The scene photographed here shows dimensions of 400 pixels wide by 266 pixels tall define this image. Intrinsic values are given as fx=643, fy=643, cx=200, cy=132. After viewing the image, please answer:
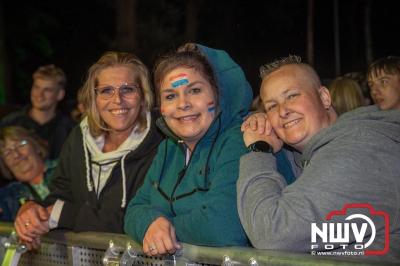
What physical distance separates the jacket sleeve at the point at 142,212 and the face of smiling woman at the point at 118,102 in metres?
0.52

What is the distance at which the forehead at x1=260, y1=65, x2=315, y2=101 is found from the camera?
106 inches

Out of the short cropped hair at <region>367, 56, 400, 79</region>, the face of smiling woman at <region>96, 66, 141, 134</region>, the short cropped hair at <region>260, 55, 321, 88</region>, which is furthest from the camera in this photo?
the short cropped hair at <region>367, 56, 400, 79</region>

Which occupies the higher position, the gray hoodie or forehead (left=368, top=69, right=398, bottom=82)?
forehead (left=368, top=69, right=398, bottom=82)

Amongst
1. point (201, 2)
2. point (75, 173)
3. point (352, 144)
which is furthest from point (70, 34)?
point (352, 144)

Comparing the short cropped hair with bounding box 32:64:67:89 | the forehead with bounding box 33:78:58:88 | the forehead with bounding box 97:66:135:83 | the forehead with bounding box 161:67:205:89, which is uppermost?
the short cropped hair with bounding box 32:64:67:89

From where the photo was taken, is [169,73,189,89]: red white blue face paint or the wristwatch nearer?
the wristwatch

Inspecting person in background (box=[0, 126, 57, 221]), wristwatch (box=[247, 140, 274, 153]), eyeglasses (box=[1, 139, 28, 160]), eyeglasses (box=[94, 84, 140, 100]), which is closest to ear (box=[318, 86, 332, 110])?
wristwatch (box=[247, 140, 274, 153])

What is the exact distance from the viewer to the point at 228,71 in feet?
10.0

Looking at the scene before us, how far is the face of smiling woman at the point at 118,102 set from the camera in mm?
3648

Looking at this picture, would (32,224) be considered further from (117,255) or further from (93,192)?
(117,255)

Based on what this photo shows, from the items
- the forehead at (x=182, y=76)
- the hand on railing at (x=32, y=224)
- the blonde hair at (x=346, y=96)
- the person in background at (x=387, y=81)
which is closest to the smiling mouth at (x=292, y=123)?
the forehead at (x=182, y=76)

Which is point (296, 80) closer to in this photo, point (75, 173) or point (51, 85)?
point (75, 173)

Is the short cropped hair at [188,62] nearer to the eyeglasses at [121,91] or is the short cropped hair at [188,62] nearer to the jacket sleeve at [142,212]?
the jacket sleeve at [142,212]

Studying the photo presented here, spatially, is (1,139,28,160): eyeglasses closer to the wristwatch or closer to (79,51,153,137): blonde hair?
(79,51,153,137): blonde hair
